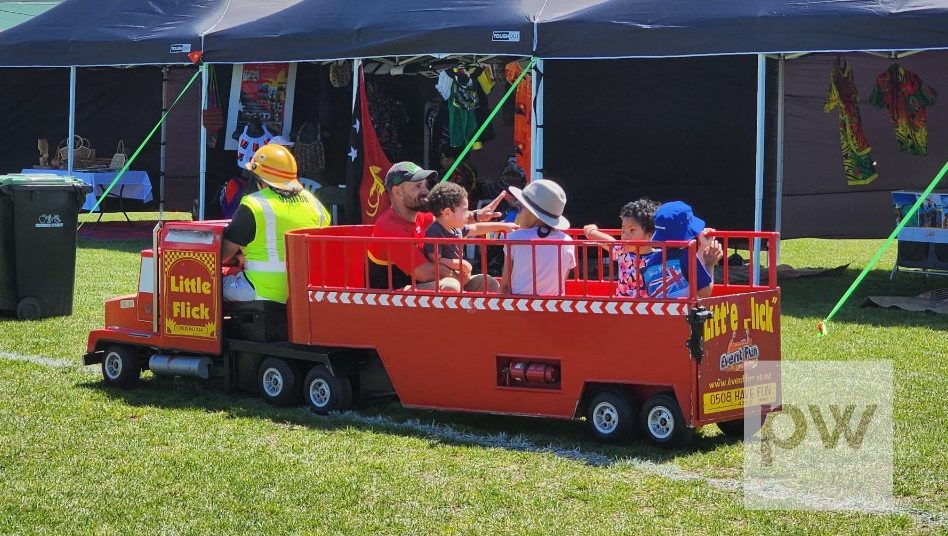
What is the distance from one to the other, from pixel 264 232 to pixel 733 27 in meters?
5.74

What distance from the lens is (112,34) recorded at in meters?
17.0

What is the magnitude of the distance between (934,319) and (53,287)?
23.2 feet

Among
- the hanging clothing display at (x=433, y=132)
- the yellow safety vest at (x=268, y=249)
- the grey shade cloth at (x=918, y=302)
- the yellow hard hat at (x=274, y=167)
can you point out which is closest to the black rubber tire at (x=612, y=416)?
the yellow safety vest at (x=268, y=249)

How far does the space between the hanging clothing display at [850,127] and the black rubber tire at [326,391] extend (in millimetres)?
9622

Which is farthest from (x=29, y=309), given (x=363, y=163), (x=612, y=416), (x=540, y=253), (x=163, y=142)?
(x=163, y=142)

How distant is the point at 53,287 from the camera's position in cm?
1086

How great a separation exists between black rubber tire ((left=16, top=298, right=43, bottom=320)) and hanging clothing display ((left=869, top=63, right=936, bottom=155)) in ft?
30.9

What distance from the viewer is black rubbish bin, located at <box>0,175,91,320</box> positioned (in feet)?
35.3

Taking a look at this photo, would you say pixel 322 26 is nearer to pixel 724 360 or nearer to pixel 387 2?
pixel 387 2

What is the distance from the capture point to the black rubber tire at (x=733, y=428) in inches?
268

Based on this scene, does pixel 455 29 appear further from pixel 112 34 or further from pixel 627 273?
pixel 627 273

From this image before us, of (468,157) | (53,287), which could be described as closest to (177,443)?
(53,287)

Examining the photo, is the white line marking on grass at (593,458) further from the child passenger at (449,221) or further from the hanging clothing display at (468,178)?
the hanging clothing display at (468,178)

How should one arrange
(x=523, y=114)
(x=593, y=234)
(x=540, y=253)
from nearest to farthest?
(x=540, y=253) → (x=593, y=234) → (x=523, y=114)
